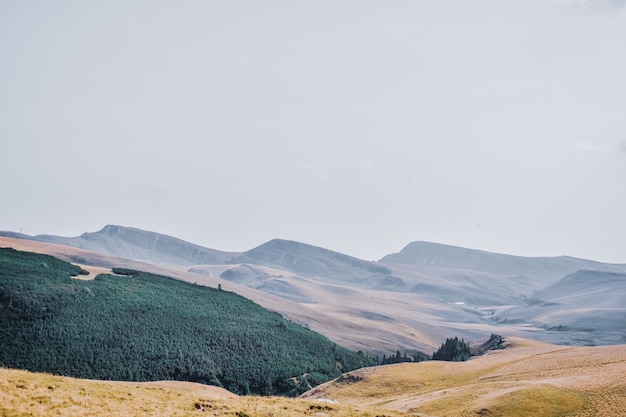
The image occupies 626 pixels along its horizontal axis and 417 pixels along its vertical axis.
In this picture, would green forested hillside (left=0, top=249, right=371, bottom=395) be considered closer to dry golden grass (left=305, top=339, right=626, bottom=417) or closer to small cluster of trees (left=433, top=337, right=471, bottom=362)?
small cluster of trees (left=433, top=337, right=471, bottom=362)

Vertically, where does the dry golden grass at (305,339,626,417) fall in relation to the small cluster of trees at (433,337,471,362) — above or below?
above

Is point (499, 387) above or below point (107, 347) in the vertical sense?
above

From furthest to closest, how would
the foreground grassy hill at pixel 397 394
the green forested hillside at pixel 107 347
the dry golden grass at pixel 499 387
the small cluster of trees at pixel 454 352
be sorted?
the small cluster of trees at pixel 454 352 < the green forested hillside at pixel 107 347 < the dry golden grass at pixel 499 387 < the foreground grassy hill at pixel 397 394

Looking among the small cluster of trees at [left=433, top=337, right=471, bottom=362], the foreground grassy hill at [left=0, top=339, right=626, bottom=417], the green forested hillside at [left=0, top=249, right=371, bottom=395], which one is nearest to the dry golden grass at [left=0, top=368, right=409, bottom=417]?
the foreground grassy hill at [left=0, top=339, right=626, bottom=417]

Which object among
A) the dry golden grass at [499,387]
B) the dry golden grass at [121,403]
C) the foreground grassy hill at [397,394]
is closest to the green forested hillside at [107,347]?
the dry golden grass at [499,387]

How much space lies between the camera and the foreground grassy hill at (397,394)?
126 feet

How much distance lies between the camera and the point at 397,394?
4149 inches

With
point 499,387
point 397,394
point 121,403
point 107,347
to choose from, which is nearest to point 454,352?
point 397,394

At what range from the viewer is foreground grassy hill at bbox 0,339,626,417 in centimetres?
3827

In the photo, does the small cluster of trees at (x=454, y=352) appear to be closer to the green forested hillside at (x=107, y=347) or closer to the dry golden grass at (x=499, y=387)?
the dry golden grass at (x=499, y=387)

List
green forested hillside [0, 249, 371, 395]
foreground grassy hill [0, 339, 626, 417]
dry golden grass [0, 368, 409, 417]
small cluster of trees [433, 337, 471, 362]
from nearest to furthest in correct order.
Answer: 1. dry golden grass [0, 368, 409, 417]
2. foreground grassy hill [0, 339, 626, 417]
3. green forested hillside [0, 249, 371, 395]
4. small cluster of trees [433, 337, 471, 362]

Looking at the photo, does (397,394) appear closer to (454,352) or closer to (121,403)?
(121,403)

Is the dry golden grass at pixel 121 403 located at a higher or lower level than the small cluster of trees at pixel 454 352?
higher

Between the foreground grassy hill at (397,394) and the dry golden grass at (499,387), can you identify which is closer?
the foreground grassy hill at (397,394)
